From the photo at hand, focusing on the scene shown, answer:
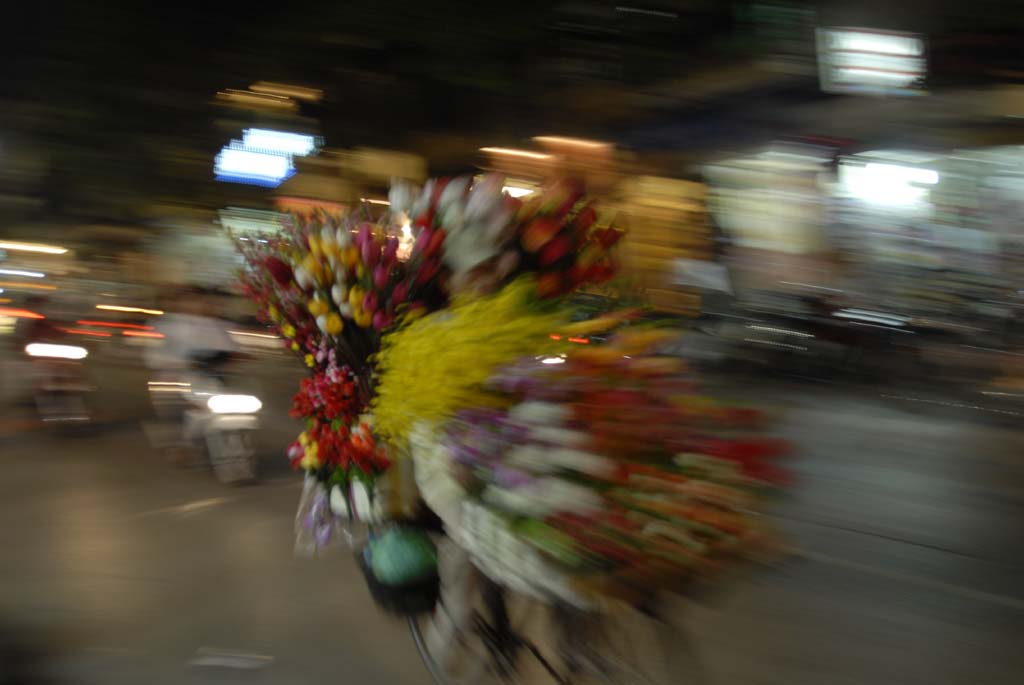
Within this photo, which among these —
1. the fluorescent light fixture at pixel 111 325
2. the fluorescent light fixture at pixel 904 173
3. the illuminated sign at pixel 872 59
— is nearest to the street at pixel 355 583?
the illuminated sign at pixel 872 59

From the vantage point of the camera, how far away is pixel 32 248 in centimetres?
396

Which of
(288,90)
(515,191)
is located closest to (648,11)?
(515,191)

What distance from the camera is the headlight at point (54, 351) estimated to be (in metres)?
11.1

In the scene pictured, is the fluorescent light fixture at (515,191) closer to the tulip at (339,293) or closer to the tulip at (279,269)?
the tulip at (339,293)

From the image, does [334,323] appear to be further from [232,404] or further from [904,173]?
[904,173]

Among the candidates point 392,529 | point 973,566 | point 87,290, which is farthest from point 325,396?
point 973,566

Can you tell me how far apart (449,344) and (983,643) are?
10.7 ft

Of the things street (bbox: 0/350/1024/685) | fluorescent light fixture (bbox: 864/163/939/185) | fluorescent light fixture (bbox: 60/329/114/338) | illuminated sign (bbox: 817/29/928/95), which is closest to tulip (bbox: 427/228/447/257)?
illuminated sign (bbox: 817/29/928/95)

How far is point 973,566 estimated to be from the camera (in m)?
5.71

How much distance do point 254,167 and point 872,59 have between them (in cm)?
241

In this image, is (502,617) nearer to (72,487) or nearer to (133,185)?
(133,185)

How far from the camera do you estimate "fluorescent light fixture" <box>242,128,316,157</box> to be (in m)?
3.27

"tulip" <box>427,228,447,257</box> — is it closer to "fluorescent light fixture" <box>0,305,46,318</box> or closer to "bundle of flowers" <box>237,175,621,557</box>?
"bundle of flowers" <box>237,175,621,557</box>

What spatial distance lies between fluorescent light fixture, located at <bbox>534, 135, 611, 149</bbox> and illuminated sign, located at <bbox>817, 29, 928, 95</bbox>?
38.6 inches
